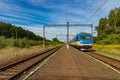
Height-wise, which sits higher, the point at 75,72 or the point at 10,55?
the point at 10,55

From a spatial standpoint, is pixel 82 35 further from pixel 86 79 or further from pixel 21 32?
pixel 21 32

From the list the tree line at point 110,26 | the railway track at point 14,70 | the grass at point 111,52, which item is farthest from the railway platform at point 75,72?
the tree line at point 110,26

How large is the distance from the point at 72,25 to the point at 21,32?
98171 mm

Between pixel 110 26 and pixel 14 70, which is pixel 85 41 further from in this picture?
pixel 110 26

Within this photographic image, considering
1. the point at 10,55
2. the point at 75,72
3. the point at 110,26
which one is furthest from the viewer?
the point at 110,26

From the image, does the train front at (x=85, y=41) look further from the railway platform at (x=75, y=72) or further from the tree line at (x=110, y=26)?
the tree line at (x=110, y=26)

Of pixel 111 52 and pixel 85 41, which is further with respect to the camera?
pixel 85 41

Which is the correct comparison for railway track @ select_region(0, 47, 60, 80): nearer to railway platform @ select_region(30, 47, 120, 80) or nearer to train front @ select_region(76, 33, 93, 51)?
railway platform @ select_region(30, 47, 120, 80)

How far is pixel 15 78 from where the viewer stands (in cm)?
1006

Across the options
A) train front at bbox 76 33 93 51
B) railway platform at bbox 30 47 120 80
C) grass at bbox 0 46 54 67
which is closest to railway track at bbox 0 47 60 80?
railway platform at bbox 30 47 120 80

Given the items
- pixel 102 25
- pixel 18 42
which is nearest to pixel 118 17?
pixel 102 25

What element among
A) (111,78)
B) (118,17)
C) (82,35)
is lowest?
(111,78)

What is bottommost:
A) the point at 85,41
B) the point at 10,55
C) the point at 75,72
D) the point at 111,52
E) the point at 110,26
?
the point at 75,72

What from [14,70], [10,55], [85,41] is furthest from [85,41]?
[14,70]
